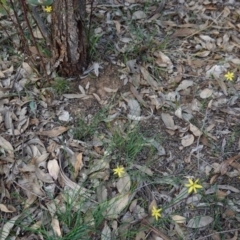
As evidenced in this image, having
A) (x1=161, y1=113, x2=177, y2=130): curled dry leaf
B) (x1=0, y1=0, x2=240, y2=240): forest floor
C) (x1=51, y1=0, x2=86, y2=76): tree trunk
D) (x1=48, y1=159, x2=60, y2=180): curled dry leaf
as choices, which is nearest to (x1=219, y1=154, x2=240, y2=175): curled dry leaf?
(x1=0, y1=0, x2=240, y2=240): forest floor

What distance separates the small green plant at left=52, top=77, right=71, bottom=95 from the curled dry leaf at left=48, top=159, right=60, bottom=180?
0.38m

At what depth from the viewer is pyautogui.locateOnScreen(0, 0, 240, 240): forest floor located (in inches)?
73.5

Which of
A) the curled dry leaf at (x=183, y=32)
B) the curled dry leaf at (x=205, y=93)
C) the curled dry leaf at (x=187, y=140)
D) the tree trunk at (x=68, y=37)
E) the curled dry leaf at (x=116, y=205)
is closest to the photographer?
the curled dry leaf at (x=116, y=205)

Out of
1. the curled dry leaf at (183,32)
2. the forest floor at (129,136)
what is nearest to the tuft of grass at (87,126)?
the forest floor at (129,136)

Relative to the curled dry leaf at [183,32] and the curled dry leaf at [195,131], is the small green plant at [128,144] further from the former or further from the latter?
the curled dry leaf at [183,32]

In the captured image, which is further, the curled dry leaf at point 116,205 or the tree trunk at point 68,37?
the tree trunk at point 68,37

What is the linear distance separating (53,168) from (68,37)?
0.61 meters

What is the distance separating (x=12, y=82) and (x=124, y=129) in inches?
23.8

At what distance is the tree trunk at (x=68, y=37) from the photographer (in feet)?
6.46

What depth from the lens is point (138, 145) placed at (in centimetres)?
201

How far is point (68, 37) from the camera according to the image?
206 centimetres

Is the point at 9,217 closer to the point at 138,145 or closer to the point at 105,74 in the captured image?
the point at 138,145

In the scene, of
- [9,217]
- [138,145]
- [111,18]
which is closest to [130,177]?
[138,145]

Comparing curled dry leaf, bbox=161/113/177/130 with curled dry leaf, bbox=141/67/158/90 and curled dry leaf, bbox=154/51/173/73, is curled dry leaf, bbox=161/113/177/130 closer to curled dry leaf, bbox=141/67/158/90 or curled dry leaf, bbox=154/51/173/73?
curled dry leaf, bbox=141/67/158/90
